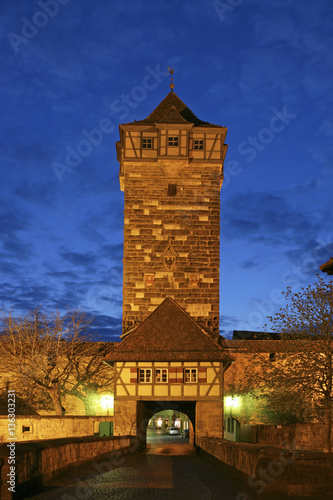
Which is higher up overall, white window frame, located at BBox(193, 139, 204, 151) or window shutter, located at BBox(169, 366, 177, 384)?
white window frame, located at BBox(193, 139, 204, 151)

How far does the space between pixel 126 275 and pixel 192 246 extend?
388 cm

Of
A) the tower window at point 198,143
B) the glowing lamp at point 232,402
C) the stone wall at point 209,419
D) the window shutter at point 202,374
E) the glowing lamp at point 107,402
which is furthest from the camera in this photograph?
the tower window at point 198,143

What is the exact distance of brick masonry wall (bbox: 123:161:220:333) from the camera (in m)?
31.9

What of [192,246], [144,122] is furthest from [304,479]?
[144,122]

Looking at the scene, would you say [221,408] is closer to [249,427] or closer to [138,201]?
[249,427]

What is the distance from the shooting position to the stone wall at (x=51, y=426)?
2869cm

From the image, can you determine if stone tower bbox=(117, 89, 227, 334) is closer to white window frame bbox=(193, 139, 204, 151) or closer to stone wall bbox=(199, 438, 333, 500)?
white window frame bbox=(193, 139, 204, 151)

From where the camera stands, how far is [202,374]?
1046 inches

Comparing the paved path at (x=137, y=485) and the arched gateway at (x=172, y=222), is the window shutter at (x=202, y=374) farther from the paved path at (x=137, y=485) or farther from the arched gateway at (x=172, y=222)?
the paved path at (x=137, y=485)

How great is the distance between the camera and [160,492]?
9.95 metres

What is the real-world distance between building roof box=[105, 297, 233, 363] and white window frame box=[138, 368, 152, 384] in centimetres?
53

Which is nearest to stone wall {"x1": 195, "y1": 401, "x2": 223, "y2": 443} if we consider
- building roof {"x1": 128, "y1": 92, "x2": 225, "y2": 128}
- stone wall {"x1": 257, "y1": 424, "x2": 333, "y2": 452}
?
stone wall {"x1": 257, "y1": 424, "x2": 333, "y2": 452}

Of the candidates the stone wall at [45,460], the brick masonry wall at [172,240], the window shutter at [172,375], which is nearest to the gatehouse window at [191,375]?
the window shutter at [172,375]

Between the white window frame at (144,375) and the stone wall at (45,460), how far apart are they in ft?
32.6
